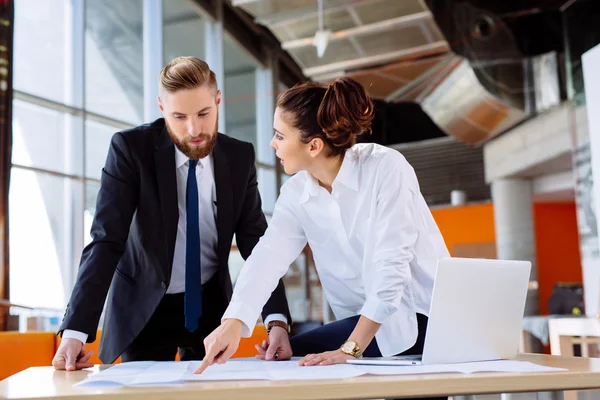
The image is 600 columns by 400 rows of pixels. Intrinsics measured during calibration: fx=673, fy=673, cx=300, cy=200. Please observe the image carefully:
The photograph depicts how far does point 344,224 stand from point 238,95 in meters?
8.24

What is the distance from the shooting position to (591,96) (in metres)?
4.24

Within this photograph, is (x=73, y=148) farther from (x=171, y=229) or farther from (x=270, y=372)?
(x=270, y=372)

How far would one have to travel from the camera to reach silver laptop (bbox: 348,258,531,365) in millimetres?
1146

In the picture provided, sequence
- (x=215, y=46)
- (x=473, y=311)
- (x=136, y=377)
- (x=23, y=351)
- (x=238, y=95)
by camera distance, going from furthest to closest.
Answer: (x=238, y=95) < (x=215, y=46) < (x=23, y=351) < (x=473, y=311) < (x=136, y=377)

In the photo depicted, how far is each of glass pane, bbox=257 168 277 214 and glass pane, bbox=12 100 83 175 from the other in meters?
3.35

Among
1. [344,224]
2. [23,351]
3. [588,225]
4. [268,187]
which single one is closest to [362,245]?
[344,224]

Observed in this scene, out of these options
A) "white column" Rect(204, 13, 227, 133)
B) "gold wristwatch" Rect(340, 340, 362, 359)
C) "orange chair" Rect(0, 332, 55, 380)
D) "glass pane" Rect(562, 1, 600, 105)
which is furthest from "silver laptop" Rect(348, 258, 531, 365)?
"white column" Rect(204, 13, 227, 133)

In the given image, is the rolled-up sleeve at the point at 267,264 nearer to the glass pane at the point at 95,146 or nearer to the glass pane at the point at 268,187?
the glass pane at the point at 95,146

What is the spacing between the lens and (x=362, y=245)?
154cm

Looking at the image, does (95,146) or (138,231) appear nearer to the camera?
(138,231)

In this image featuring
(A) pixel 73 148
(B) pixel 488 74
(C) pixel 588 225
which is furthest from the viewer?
(B) pixel 488 74

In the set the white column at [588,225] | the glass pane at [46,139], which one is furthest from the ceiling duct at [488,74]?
the glass pane at [46,139]

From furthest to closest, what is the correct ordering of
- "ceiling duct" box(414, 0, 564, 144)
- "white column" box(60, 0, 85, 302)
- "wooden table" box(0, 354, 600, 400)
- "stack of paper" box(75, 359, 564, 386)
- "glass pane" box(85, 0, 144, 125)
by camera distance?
"ceiling duct" box(414, 0, 564, 144), "glass pane" box(85, 0, 144, 125), "white column" box(60, 0, 85, 302), "stack of paper" box(75, 359, 564, 386), "wooden table" box(0, 354, 600, 400)

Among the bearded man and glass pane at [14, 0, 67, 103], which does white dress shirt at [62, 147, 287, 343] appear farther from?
glass pane at [14, 0, 67, 103]
